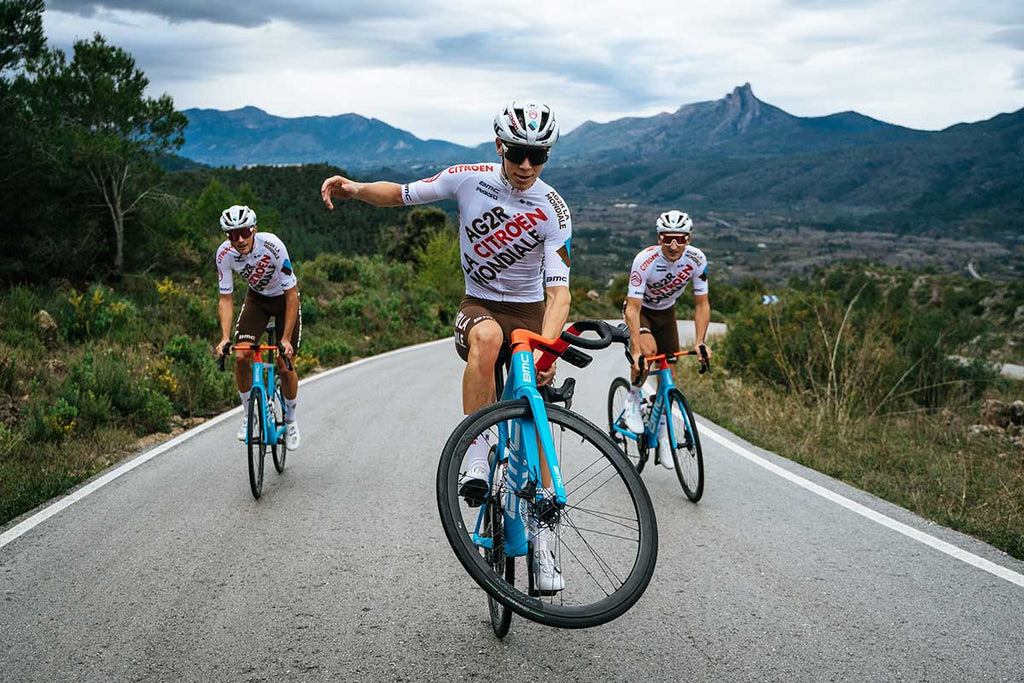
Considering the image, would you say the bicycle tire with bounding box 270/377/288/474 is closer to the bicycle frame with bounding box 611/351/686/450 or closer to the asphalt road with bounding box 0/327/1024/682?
the asphalt road with bounding box 0/327/1024/682

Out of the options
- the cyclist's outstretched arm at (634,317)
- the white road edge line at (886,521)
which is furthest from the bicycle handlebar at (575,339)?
the cyclist's outstretched arm at (634,317)

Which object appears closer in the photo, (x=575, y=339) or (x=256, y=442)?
(x=575, y=339)

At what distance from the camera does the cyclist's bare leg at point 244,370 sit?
674 cm

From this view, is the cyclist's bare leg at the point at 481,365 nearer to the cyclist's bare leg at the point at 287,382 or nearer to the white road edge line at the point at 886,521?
the white road edge line at the point at 886,521

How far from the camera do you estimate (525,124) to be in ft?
11.8

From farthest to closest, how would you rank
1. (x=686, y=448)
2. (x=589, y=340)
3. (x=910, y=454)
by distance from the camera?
(x=910, y=454)
(x=686, y=448)
(x=589, y=340)

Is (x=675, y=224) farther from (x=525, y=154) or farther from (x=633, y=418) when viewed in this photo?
(x=525, y=154)

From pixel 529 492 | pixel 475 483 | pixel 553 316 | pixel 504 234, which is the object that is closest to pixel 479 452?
pixel 475 483

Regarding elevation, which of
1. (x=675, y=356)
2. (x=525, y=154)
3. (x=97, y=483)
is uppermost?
(x=525, y=154)

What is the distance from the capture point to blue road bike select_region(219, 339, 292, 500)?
6.03 meters

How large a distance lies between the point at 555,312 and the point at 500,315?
0.60 meters

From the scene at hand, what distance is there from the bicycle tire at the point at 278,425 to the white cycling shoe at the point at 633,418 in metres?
3.07

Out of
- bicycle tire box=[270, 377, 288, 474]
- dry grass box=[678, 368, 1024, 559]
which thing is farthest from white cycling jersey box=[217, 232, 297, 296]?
dry grass box=[678, 368, 1024, 559]

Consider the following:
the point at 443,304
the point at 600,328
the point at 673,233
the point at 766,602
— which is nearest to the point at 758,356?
the point at 673,233
